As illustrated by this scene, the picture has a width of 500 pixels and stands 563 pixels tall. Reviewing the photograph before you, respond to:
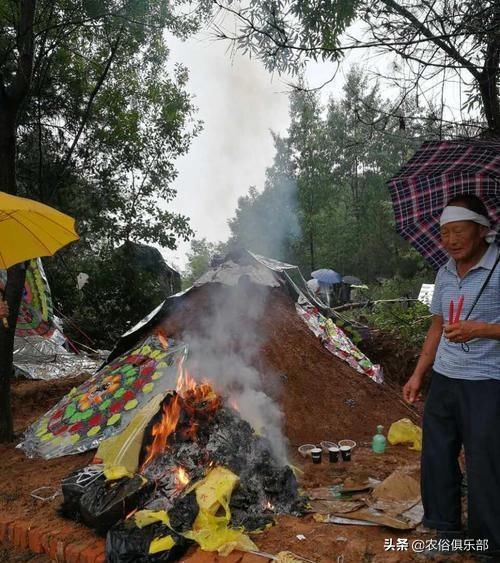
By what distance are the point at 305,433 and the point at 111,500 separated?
2479 mm

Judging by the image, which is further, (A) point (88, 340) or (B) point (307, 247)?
(B) point (307, 247)

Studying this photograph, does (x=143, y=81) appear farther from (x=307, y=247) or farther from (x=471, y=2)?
(x=307, y=247)

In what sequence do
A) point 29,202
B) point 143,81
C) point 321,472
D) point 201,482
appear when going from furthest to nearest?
point 143,81, point 321,472, point 29,202, point 201,482

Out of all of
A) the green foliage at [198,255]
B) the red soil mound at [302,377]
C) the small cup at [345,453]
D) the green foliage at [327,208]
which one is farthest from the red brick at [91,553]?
the green foliage at [198,255]

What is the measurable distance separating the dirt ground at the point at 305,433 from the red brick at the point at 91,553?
0.14m

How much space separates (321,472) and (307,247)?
2417 cm

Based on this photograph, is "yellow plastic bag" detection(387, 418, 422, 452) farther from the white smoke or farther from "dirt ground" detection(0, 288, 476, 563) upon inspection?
the white smoke

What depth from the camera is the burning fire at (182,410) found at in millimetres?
3766

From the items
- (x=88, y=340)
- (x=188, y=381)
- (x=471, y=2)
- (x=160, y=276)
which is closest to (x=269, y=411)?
(x=188, y=381)

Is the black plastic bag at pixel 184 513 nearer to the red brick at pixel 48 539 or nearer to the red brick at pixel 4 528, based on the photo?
the red brick at pixel 48 539

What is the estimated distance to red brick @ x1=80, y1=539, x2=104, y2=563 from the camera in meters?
2.82

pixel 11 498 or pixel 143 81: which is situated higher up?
pixel 143 81

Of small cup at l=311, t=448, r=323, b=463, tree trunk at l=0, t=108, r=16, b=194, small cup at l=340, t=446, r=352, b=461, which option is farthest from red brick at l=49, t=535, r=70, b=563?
tree trunk at l=0, t=108, r=16, b=194

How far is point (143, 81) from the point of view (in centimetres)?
1160
